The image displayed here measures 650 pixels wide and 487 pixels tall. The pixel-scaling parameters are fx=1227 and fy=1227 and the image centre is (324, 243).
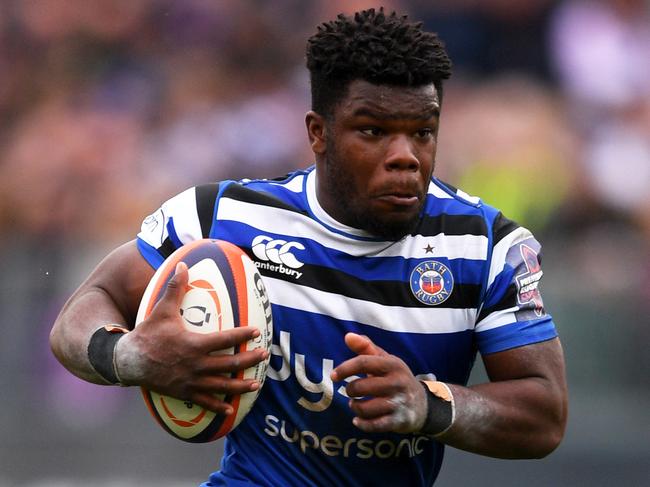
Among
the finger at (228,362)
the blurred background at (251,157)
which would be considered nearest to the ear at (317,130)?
the finger at (228,362)

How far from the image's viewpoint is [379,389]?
3.52 meters

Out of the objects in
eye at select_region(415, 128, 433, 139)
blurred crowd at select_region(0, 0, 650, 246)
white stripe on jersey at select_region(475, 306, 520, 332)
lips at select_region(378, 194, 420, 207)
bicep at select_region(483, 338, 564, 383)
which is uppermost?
blurred crowd at select_region(0, 0, 650, 246)

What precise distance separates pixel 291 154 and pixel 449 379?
224 inches

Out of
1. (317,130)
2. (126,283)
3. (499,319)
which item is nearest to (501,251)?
(499,319)

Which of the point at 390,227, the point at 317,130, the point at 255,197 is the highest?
the point at 317,130

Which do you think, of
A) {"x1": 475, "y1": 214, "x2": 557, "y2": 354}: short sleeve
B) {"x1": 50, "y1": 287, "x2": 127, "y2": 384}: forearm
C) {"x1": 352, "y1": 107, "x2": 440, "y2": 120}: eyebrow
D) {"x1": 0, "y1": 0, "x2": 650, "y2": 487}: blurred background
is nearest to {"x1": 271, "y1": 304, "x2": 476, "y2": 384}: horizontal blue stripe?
{"x1": 475, "y1": 214, "x2": 557, "y2": 354}: short sleeve

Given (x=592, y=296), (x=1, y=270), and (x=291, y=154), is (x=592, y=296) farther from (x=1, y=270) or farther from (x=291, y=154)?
(x=1, y=270)

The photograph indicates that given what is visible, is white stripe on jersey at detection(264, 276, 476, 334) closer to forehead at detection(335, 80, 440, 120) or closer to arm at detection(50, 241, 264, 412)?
arm at detection(50, 241, 264, 412)

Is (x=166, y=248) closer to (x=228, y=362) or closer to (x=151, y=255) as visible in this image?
→ (x=151, y=255)

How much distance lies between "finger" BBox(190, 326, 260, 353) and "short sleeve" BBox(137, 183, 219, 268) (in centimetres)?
60

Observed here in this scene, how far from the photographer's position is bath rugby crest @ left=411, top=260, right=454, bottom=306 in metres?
4.09

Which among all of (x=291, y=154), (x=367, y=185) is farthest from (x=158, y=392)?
(x=291, y=154)

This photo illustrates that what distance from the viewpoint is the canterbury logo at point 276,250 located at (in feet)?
13.6

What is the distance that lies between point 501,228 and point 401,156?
54 centimetres
